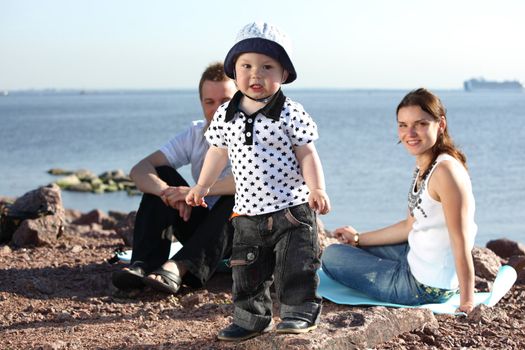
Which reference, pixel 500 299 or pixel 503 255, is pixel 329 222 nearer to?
pixel 503 255

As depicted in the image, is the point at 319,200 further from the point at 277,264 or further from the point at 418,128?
the point at 418,128

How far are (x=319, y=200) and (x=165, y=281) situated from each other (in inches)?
71.7

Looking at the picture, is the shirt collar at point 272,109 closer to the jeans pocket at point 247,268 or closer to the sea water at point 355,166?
the jeans pocket at point 247,268

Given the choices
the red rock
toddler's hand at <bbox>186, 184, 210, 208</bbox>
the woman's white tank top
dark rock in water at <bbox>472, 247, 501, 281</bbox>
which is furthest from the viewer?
the red rock

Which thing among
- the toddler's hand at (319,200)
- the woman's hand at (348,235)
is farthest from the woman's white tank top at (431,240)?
the toddler's hand at (319,200)

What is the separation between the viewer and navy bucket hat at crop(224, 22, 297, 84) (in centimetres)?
430

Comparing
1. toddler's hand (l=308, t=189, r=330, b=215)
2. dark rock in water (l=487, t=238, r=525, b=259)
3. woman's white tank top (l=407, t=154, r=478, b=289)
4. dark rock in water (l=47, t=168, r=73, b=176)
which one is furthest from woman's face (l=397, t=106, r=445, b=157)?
dark rock in water (l=47, t=168, r=73, b=176)

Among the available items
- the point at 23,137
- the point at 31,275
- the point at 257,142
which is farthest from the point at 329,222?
the point at 23,137

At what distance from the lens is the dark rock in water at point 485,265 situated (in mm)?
6328

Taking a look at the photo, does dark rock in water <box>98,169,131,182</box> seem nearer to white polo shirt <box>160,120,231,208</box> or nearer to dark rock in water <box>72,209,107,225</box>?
dark rock in water <box>72,209,107,225</box>

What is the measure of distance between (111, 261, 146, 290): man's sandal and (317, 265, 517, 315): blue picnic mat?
1.12 metres

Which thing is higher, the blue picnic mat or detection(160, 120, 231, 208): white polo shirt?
detection(160, 120, 231, 208): white polo shirt

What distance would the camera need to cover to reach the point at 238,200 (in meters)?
4.43

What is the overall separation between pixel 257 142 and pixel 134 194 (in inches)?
650
